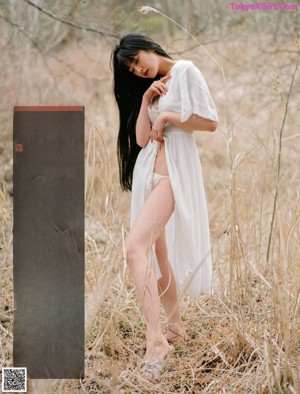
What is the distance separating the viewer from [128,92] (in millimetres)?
2705

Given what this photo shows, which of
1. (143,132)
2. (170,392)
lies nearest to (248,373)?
(170,392)

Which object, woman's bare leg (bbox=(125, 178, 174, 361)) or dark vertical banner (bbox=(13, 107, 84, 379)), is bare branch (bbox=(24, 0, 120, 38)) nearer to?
dark vertical banner (bbox=(13, 107, 84, 379))

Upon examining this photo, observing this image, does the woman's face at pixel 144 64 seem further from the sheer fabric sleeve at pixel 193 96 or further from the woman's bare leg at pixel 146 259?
the woman's bare leg at pixel 146 259

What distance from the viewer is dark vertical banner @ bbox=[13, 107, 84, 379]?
256 cm

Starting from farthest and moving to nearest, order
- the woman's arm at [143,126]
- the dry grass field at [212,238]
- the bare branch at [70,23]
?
1. the bare branch at [70,23]
2. the woman's arm at [143,126]
3. the dry grass field at [212,238]

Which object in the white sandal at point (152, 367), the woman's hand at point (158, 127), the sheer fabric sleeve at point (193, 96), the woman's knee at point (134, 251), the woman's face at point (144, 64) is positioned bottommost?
the white sandal at point (152, 367)

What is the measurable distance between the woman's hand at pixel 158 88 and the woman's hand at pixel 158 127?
9 cm

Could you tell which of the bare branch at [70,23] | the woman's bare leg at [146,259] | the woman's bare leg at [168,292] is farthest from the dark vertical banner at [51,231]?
the bare branch at [70,23]

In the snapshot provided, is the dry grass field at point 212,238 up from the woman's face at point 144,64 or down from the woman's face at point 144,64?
down

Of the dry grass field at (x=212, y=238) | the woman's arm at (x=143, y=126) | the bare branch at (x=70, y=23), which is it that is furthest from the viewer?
the bare branch at (x=70, y=23)

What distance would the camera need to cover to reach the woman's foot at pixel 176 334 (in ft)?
9.00

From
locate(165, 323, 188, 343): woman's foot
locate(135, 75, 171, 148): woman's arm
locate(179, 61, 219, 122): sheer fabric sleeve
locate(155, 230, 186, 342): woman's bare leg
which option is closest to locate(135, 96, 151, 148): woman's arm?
locate(135, 75, 171, 148): woman's arm

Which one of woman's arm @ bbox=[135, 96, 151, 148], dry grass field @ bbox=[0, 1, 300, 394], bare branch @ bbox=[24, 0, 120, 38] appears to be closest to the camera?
dry grass field @ bbox=[0, 1, 300, 394]

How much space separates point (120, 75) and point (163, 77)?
0.16 m
